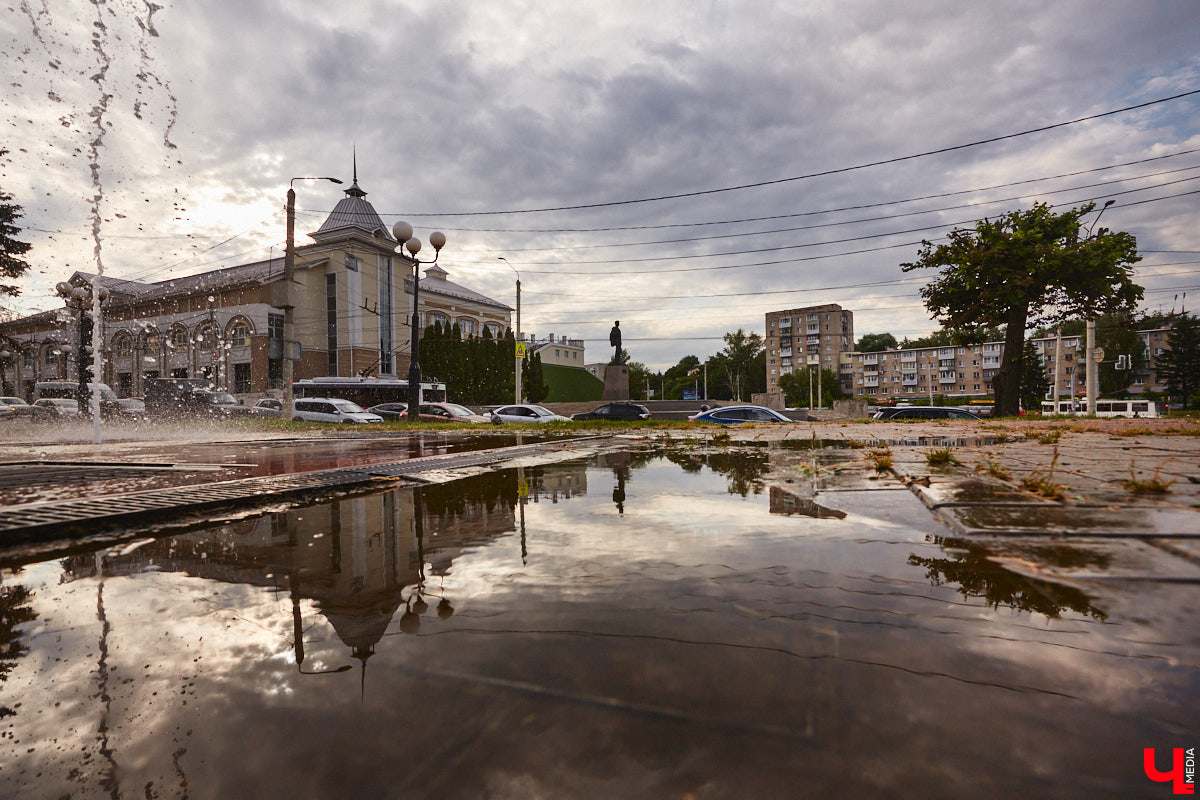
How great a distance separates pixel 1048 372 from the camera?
313 feet

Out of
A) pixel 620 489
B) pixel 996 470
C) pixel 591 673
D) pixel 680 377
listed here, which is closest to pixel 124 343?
pixel 620 489

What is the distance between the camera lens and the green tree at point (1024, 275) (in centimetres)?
2192

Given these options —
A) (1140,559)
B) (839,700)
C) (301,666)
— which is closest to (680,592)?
(839,700)

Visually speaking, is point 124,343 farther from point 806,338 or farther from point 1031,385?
point 806,338

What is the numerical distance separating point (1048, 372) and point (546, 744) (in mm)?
121885

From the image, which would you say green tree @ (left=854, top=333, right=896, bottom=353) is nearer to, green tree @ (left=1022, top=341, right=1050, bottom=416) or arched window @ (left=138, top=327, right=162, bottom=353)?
green tree @ (left=1022, top=341, right=1050, bottom=416)

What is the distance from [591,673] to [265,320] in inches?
1948

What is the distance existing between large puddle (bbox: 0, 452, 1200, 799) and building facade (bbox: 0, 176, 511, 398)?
147ft

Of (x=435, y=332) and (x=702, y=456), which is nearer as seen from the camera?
(x=702, y=456)

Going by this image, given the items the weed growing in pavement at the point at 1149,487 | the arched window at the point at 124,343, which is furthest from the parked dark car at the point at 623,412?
the arched window at the point at 124,343

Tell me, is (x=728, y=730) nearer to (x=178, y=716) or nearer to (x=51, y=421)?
(x=178, y=716)

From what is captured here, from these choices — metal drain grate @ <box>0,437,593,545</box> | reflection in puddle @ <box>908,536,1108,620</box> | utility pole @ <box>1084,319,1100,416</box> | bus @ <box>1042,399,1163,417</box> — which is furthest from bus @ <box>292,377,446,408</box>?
bus @ <box>1042,399,1163,417</box>

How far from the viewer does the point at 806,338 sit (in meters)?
108

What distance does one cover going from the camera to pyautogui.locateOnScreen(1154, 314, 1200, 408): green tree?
6731 centimetres
